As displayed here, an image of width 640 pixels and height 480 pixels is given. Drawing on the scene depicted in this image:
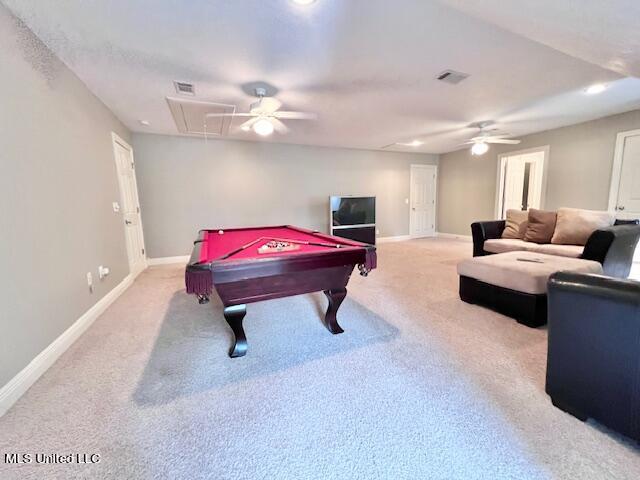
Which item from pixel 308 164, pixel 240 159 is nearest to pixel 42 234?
pixel 240 159

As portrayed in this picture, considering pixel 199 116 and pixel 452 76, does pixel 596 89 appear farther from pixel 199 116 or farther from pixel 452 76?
pixel 199 116

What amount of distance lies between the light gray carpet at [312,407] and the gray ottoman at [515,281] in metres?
0.15

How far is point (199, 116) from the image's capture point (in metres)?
3.63

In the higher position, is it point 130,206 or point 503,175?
point 503,175

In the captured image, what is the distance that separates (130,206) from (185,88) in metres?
2.16

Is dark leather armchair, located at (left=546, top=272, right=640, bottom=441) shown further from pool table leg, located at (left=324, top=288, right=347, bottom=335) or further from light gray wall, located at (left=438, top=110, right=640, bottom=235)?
light gray wall, located at (left=438, top=110, right=640, bottom=235)

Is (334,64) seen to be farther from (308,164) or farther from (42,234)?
(308,164)

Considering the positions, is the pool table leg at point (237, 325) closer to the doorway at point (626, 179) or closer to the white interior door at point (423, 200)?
the doorway at point (626, 179)

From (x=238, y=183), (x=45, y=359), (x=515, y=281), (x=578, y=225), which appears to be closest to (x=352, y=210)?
(x=238, y=183)

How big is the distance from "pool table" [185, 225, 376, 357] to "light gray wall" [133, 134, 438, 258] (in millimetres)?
3151

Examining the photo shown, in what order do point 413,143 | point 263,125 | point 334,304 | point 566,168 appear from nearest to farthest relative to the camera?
point 334,304 → point 263,125 → point 566,168 → point 413,143

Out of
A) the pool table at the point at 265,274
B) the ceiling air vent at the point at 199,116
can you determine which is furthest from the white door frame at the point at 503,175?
the ceiling air vent at the point at 199,116

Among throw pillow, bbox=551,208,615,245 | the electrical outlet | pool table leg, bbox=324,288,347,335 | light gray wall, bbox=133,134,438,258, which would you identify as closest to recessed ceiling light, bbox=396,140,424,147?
light gray wall, bbox=133,134,438,258

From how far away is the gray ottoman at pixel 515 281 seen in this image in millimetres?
2154
